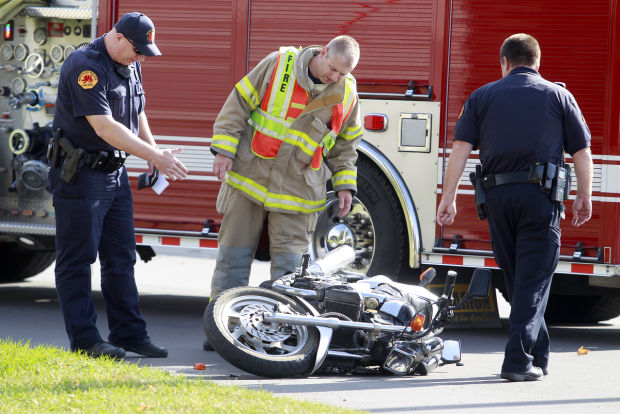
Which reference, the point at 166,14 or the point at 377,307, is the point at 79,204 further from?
the point at 166,14

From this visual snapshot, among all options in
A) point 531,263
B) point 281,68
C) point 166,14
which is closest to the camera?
point 531,263

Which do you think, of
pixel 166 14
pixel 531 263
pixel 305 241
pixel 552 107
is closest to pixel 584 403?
pixel 531 263

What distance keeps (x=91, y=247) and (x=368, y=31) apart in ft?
9.39

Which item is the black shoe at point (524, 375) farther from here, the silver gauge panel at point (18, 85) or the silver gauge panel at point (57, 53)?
the silver gauge panel at point (18, 85)

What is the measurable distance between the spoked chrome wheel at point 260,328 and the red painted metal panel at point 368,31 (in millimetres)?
2524

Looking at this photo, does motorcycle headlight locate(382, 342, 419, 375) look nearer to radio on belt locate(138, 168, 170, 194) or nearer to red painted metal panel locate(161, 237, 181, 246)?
radio on belt locate(138, 168, 170, 194)

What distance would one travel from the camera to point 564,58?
6801 millimetres

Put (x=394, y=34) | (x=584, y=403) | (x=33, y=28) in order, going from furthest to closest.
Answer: (x=33, y=28) < (x=394, y=34) < (x=584, y=403)

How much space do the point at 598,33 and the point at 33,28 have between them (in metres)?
4.44

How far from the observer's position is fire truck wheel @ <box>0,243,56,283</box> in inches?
377

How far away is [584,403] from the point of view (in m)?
4.89

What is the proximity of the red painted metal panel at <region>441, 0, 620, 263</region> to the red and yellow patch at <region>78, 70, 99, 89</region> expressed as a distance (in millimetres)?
2772

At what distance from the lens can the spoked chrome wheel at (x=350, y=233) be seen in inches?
292

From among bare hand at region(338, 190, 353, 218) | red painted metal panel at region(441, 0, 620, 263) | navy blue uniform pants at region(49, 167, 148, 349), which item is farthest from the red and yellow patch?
red painted metal panel at region(441, 0, 620, 263)
